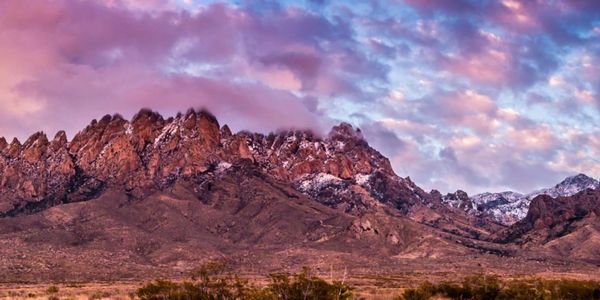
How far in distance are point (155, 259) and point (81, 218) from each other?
142 feet

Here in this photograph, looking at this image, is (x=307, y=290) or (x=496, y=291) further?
(x=496, y=291)

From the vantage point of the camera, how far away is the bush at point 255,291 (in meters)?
35.6

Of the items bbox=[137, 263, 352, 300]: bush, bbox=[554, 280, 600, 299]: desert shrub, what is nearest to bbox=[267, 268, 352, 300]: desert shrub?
bbox=[137, 263, 352, 300]: bush

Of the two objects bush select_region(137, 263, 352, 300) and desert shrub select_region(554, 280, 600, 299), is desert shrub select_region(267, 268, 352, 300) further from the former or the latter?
desert shrub select_region(554, 280, 600, 299)

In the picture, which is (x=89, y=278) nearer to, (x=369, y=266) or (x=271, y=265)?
(x=271, y=265)

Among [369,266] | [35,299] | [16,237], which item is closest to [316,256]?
[369,266]

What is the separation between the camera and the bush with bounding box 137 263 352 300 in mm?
35625

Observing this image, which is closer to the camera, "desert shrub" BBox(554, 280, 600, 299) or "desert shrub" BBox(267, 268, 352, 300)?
"desert shrub" BBox(267, 268, 352, 300)

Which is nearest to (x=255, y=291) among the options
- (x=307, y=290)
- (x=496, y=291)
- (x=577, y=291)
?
(x=307, y=290)

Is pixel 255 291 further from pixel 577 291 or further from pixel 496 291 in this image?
pixel 577 291

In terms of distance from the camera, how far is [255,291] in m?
38.7

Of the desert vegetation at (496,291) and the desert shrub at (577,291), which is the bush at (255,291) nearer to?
the desert vegetation at (496,291)

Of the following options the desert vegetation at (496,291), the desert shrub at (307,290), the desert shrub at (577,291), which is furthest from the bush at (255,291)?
the desert shrub at (577,291)

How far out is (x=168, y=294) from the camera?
38.5 metres
